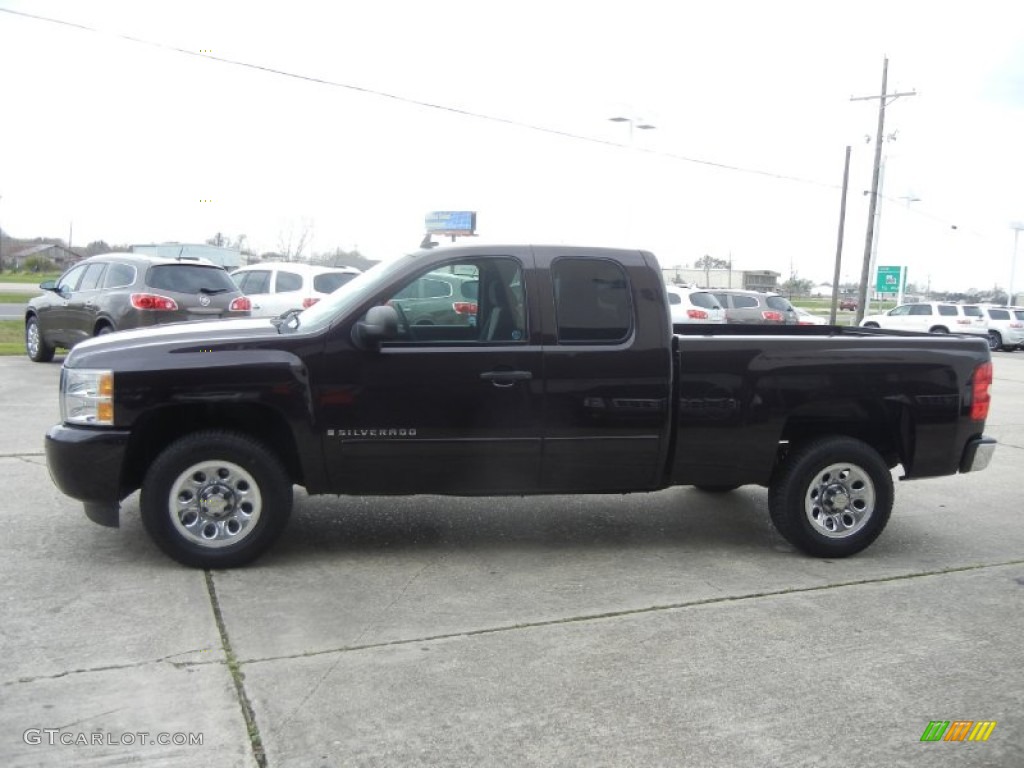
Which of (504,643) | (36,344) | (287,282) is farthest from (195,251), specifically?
(504,643)

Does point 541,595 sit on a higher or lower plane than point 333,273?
lower

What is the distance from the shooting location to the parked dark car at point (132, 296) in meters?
13.5

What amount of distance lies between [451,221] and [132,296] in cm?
5089

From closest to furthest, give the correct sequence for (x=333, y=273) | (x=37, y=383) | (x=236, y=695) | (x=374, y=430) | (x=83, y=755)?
(x=83, y=755) → (x=236, y=695) → (x=374, y=430) → (x=37, y=383) → (x=333, y=273)

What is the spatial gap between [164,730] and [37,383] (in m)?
10.9

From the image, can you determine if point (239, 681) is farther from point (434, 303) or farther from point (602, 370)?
point (602, 370)

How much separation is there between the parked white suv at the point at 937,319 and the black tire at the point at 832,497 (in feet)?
100.0

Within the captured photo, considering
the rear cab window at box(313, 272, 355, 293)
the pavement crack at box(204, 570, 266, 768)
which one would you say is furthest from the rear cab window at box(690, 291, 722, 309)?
the pavement crack at box(204, 570, 266, 768)

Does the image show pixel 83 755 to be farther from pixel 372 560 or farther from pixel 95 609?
pixel 372 560

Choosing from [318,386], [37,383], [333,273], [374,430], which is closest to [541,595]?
[374,430]

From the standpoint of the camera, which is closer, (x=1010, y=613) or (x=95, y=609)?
(x=95, y=609)

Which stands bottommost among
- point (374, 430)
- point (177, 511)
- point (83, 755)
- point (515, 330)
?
point (83, 755)

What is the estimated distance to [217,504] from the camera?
5.45 m

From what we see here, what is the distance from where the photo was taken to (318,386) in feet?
17.9
